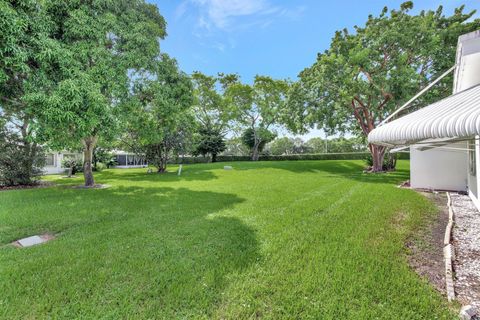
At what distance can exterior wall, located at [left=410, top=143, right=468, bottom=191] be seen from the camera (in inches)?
421

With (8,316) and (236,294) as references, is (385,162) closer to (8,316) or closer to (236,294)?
(236,294)

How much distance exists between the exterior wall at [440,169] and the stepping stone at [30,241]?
1475cm

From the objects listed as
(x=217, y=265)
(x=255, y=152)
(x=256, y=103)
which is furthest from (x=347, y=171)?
(x=217, y=265)

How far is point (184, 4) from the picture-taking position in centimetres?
1220

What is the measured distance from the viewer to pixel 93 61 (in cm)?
994

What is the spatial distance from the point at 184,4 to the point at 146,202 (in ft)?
34.9

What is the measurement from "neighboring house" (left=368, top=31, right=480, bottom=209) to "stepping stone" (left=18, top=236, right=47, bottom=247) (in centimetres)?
699

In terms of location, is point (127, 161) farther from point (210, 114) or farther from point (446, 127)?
point (446, 127)

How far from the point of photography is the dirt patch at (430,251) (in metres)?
3.45

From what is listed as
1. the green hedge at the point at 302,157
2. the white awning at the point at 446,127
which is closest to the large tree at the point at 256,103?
the green hedge at the point at 302,157

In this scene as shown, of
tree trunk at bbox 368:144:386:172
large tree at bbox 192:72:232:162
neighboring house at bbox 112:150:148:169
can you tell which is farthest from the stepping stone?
neighboring house at bbox 112:150:148:169

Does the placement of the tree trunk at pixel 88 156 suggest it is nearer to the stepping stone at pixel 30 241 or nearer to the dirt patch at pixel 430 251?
the stepping stone at pixel 30 241

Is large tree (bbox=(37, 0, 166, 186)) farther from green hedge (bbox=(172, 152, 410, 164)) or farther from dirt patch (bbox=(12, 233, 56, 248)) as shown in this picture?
green hedge (bbox=(172, 152, 410, 164))

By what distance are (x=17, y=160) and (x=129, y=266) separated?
15.7 metres
